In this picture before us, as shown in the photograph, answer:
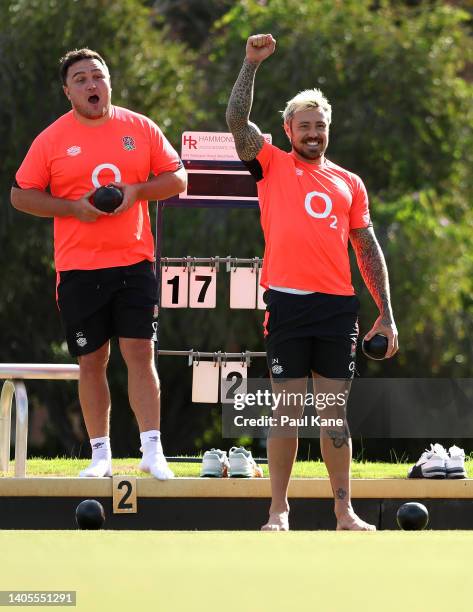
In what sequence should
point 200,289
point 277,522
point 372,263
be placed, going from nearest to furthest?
point 277,522, point 372,263, point 200,289

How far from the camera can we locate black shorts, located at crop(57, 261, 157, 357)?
6934 mm

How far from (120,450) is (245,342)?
1.95m

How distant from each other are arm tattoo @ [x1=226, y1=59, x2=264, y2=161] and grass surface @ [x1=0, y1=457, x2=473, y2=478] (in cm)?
183

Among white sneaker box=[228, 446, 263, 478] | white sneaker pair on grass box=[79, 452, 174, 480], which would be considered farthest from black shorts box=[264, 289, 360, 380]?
white sneaker box=[228, 446, 263, 478]

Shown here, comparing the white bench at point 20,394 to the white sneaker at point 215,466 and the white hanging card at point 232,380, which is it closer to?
the white sneaker at point 215,466

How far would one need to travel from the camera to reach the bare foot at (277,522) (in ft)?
20.7

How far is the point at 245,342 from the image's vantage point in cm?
1689

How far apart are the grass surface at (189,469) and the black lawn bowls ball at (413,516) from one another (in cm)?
95

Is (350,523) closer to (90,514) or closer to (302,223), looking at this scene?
(90,514)

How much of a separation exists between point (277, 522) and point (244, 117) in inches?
66.2

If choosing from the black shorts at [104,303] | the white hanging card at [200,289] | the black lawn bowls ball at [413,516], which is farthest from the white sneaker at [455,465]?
the white hanging card at [200,289]
